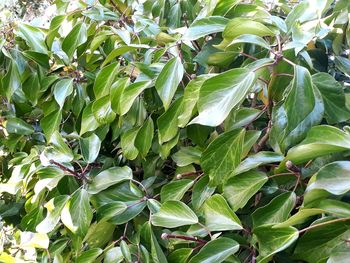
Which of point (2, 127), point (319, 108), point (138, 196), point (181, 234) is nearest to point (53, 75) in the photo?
point (2, 127)

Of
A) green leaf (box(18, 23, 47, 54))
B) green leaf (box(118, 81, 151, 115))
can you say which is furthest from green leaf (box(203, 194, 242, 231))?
green leaf (box(18, 23, 47, 54))

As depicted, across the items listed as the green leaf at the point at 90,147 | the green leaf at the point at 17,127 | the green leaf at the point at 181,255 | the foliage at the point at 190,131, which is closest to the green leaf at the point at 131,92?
the foliage at the point at 190,131

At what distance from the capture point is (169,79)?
551mm

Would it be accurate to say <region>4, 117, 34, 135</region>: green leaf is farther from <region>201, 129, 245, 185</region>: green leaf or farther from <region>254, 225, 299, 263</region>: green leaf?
<region>254, 225, 299, 263</region>: green leaf

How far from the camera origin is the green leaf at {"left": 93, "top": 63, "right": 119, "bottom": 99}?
65 centimetres

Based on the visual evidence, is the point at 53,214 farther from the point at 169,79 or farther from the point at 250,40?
the point at 250,40

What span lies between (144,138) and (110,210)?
0.13m

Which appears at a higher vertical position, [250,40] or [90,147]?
[250,40]

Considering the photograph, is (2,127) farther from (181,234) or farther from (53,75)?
(181,234)

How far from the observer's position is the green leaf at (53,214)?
625mm

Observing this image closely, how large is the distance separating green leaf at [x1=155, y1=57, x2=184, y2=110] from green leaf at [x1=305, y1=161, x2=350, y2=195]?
0.78 ft

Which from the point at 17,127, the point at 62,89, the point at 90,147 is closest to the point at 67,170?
the point at 90,147

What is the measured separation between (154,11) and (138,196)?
0.42 m

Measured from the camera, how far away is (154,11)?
81 centimetres
